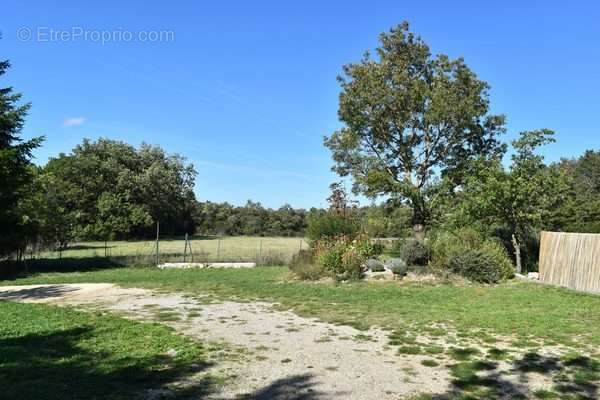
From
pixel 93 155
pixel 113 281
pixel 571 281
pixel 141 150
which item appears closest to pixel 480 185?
pixel 571 281

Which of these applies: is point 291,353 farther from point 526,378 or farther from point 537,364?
point 537,364

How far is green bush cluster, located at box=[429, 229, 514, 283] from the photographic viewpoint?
12.6 m

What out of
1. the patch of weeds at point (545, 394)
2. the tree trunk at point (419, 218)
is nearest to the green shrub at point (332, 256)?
the tree trunk at point (419, 218)

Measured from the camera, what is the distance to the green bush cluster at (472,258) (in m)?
12.6

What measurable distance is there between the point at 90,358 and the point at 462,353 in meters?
4.36

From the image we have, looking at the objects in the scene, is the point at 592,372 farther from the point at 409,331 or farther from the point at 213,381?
the point at 213,381

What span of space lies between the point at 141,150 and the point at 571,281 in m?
46.9

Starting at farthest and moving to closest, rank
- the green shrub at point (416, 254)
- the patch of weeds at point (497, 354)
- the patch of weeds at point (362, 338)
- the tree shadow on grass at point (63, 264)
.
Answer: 1. the tree shadow on grass at point (63, 264)
2. the green shrub at point (416, 254)
3. the patch of weeds at point (362, 338)
4. the patch of weeds at point (497, 354)

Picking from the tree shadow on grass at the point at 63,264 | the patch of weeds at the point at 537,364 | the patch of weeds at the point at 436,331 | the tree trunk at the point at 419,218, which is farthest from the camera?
the tree trunk at the point at 419,218

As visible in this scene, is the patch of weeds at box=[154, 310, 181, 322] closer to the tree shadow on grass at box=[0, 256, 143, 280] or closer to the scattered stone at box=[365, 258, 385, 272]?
the scattered stone at box=[365, 258, 385, 272]

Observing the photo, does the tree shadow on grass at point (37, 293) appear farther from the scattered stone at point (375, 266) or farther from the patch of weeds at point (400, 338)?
the patch of weeds at point (400, 338)

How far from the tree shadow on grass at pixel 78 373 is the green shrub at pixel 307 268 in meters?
8.55

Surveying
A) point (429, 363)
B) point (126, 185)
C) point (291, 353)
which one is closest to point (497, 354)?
point (429, 363)

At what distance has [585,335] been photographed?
636 centimetres
